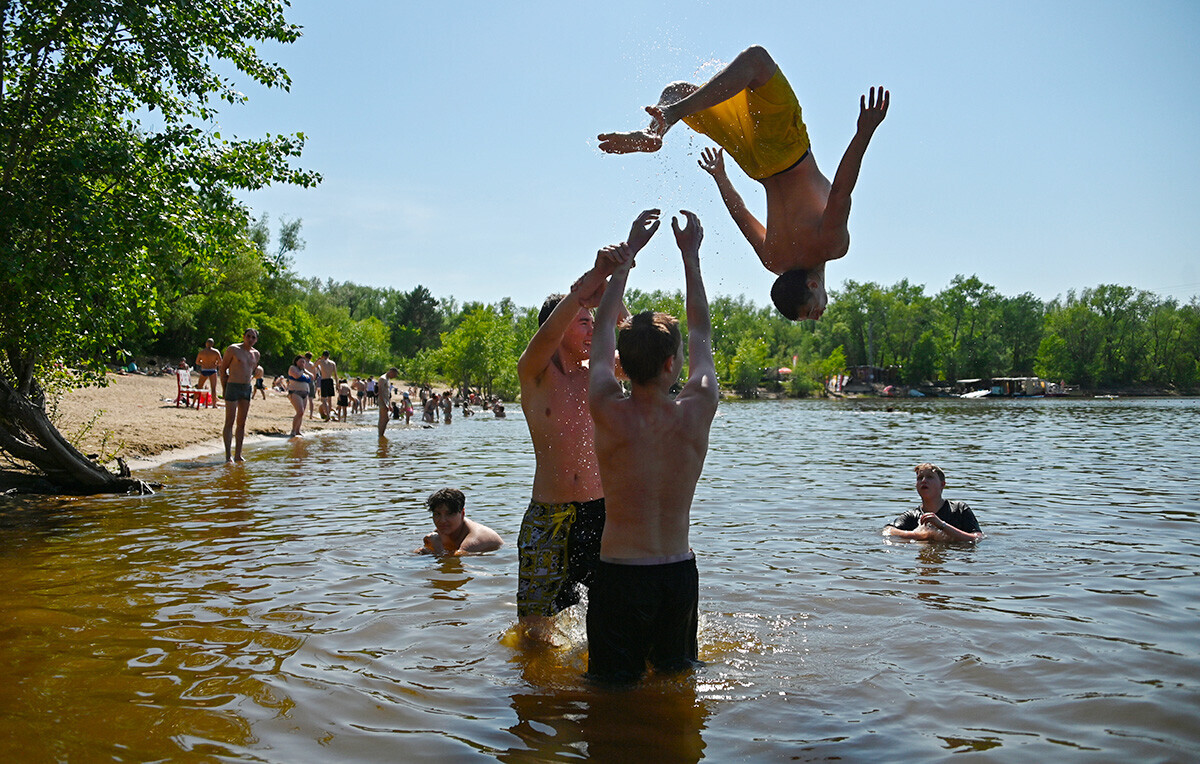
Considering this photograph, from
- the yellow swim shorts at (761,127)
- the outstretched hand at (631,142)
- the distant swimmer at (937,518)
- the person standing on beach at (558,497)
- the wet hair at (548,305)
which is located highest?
the yellow swim shorts at (761,127)

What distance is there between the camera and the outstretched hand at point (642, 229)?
12.8 ft

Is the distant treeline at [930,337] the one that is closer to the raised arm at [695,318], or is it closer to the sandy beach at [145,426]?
the sandy beach at [145,426]

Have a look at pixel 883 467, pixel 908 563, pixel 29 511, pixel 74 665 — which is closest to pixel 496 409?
pixel 883 467

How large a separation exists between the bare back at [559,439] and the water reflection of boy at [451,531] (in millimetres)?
3279

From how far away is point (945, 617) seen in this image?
19.1 feet

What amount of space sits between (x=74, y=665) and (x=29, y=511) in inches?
242

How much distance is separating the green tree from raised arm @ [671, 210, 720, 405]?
7273 mm

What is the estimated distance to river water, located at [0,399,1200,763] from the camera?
3.64 m

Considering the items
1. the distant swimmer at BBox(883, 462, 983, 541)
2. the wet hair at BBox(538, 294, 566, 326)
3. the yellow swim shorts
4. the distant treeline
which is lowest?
the distant swimmer at BBox(883, 462, 983, 541)

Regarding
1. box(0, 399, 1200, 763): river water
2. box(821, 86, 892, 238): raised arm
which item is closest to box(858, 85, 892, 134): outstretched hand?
box(821, 86, 892, 238): raised arm

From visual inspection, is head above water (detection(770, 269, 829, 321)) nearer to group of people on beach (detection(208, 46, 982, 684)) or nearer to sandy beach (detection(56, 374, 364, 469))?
group of people on beach (detection(208, 46, 982, 684))

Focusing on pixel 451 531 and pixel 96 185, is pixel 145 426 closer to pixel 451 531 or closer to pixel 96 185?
pixel 96 185

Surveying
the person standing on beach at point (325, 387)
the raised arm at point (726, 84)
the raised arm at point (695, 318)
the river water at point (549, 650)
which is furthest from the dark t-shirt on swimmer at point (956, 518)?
the person standing on beach at point (325, 387)

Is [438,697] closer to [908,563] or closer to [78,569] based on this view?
[78,569]
